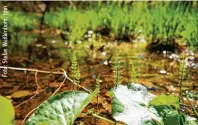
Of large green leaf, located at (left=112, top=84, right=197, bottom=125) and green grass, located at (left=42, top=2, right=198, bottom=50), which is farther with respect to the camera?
green grass, located at (left=42, top=2, right=198, bottom=50)

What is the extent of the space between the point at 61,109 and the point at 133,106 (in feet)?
0.57

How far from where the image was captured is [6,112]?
0.89 m

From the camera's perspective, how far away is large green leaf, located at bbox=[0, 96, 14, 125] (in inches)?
34.8

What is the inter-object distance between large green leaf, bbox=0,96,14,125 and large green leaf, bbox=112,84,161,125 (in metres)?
0.24

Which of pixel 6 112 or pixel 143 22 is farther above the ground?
pixel 143 22

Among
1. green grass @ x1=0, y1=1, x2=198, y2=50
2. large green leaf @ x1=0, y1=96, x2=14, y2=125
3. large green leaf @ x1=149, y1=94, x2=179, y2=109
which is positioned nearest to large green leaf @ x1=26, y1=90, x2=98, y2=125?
large green leaf @ x1=0, y1=96, x2=14, y2=125

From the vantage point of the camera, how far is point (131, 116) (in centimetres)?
89

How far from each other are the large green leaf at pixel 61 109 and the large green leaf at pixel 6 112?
0.05m

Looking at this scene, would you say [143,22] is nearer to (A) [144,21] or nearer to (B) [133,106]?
(A) [144,21]

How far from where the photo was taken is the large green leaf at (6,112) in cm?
88

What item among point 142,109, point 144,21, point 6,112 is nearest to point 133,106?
point 142,109

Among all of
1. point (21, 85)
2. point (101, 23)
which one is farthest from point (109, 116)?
point (101, 23)

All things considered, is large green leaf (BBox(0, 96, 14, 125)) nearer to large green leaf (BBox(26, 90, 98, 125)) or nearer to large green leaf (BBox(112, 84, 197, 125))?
large green leaf (BBox(26, 90, 98, 125))

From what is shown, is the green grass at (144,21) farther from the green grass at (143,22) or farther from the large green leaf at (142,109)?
the large green leaf at (142,109)
